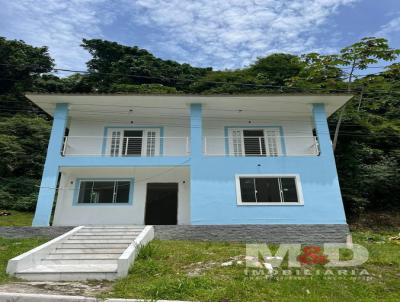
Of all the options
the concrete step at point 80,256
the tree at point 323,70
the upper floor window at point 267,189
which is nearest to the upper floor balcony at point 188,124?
the upper floor window at point 267,189

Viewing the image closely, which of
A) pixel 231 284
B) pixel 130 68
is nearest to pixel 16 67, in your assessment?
pixel 130 68

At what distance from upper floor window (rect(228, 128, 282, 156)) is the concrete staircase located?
19.7ft

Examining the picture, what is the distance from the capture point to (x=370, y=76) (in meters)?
16.4

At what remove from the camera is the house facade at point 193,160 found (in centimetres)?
1117

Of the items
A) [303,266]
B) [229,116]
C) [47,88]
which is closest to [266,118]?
[229,116]

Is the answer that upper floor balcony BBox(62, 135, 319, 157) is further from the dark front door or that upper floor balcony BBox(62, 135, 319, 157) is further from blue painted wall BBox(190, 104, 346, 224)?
the dark front door

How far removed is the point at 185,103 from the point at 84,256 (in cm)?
768

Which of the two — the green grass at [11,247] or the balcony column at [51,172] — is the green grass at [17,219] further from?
the green grass at [11,247]

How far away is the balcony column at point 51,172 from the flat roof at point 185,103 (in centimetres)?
75

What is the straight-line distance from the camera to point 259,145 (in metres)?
13.7

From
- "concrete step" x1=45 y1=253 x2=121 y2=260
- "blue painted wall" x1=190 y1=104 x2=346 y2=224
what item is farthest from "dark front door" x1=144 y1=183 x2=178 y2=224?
"concrete step" x1=45 y1=253 x2=121 y2=260

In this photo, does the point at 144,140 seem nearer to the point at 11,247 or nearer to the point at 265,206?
the point at 265,206

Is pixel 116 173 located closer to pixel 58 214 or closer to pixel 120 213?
pixel 120 213

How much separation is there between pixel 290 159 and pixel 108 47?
26426 mm
